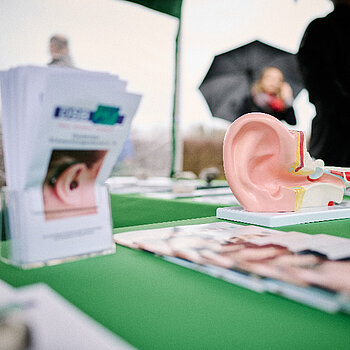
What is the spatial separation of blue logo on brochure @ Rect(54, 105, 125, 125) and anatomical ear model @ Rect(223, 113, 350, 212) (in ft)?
1.84

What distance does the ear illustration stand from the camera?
65 centimetres

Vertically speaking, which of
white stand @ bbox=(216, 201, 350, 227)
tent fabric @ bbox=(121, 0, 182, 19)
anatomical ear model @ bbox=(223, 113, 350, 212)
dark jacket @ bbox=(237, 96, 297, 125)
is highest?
tent fabric @ bbox=(121, 0, 182, 19)

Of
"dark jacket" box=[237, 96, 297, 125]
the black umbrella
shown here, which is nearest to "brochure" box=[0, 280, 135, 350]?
the black umbrella

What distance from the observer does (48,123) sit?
0.59 m

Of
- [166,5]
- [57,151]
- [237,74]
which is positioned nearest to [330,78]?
[237,74]

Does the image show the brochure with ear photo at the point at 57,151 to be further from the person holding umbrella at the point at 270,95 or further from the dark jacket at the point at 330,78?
the person holding umbrella at the point at 270,95

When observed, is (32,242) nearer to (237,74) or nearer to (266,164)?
(266,164)

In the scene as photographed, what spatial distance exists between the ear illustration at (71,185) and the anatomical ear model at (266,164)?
1.91 ft

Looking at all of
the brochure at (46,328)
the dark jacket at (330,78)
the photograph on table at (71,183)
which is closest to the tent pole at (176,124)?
the dark jacket at (330,78)

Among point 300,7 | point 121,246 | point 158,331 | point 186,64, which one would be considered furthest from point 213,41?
point 158,331

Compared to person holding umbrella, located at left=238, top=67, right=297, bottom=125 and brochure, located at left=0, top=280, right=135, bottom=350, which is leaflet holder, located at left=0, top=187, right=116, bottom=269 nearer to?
brochure, located at left=0, top=280, right=135, bottom=350

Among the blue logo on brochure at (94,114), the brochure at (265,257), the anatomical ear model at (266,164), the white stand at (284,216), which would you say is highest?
the blue logo on brochure at (94,114)

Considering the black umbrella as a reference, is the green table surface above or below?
below

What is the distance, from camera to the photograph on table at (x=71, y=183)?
63 cm
